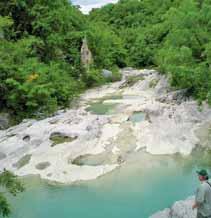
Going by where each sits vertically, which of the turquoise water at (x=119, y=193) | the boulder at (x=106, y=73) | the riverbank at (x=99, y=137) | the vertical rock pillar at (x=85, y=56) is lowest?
the turquoise water at (x=119, y=193)

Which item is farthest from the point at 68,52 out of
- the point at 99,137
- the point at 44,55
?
the point at 99,137

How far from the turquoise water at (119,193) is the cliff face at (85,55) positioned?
46.9 ft

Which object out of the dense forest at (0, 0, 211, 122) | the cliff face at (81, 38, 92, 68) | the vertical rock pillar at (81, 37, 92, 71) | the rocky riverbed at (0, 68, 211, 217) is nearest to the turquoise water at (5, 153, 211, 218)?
the rocky riverbed at (0, 68, 211, 217)

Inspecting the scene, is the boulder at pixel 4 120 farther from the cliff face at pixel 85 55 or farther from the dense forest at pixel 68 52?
the cliff face at pixel 85 55

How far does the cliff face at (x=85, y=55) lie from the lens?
2653 cm

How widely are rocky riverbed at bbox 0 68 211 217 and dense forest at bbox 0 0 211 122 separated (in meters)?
1.19

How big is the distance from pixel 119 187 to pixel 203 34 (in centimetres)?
1124

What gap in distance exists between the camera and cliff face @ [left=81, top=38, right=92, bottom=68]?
26531 mm

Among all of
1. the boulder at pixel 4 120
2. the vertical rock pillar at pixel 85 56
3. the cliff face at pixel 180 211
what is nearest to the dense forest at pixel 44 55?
the vertical rock pillar at pixel 85 56

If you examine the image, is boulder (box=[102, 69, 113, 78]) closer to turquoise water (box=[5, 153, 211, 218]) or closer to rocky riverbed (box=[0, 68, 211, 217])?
rocky riverbed (box=[0, 68, 211, 217])

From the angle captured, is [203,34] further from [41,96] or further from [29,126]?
[29,126]

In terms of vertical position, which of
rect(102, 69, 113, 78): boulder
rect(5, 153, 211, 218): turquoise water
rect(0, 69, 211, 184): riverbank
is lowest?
rect(5, 153, 211, 218): turquoise water

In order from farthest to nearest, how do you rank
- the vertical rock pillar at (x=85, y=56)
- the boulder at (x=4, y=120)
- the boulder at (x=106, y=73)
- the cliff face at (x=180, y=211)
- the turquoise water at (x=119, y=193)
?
the boulder at (x=106, y=73) < the vertical rock pillar at (x=85, y=56) < the boulder at (x=4, y=120) < the turquoise water at (x=119, y=193) < the cliff face at (x=180, y=211)

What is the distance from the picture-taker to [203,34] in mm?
20406
